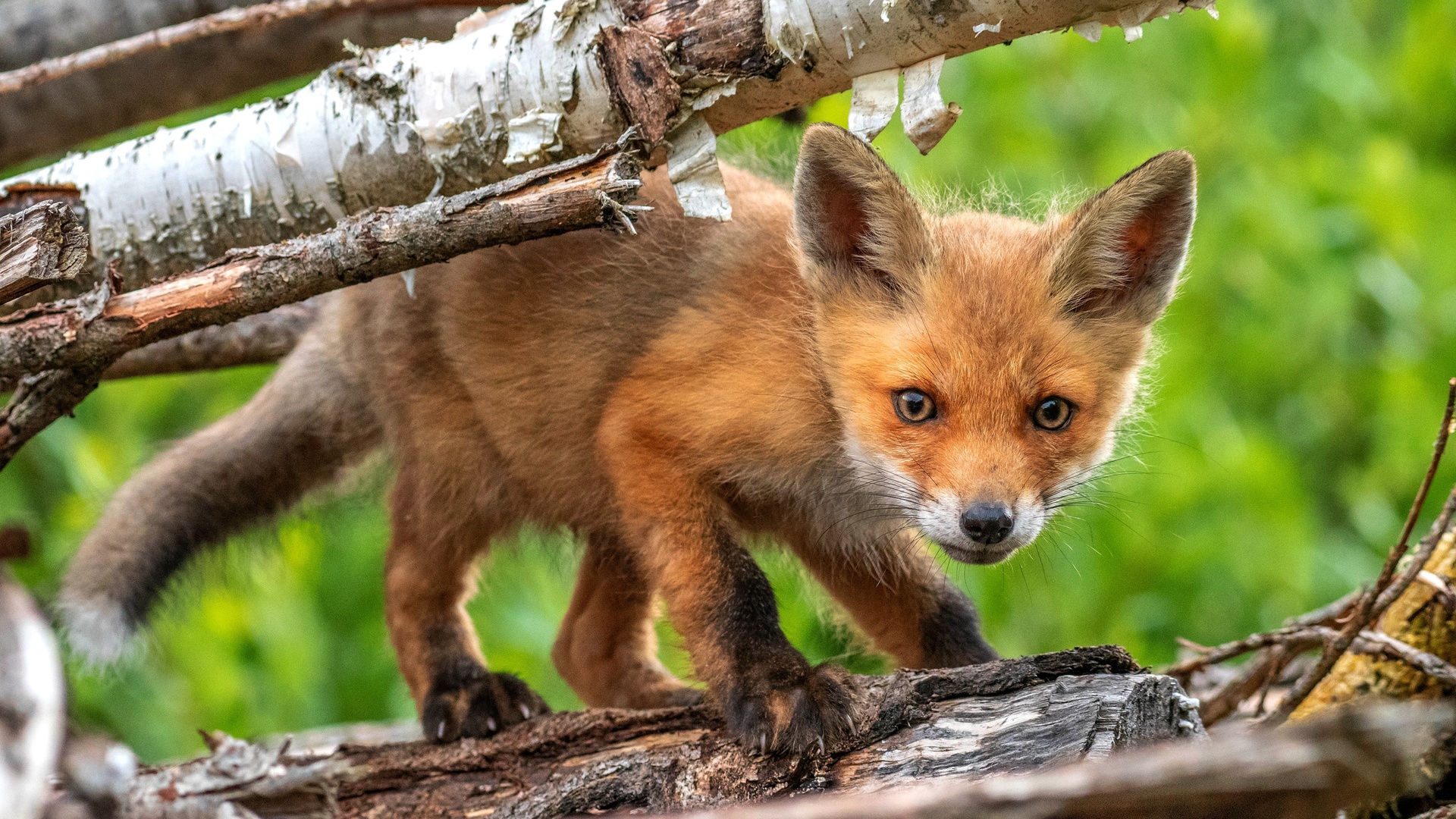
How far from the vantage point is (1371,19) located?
10461mm

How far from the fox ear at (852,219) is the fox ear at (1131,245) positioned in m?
0.43

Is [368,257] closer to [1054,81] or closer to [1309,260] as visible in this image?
[1309,260]

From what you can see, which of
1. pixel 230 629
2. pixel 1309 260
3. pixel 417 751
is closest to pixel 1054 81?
pixel 1309 260

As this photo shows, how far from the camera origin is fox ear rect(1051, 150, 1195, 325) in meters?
3.37

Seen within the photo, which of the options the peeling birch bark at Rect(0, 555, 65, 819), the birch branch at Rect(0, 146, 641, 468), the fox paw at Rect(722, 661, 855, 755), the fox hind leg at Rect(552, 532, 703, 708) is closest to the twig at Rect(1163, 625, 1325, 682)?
the fox paw at Rect(722, 661, 855, 755)

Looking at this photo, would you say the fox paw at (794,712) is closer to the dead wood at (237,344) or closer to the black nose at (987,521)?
the black nose at (987,521)

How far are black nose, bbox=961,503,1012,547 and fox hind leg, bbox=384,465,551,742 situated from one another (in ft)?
5.82

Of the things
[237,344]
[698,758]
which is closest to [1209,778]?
[698,758]

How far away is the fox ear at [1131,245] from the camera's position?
133 inches

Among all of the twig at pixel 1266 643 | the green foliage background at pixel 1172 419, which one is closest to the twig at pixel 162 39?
the green foliage background at pixel 1172 419

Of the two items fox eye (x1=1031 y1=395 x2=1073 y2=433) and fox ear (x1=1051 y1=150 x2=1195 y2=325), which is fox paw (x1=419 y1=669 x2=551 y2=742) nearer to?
fox eye (x1=1031 y1=395 x2=1073 y2=433)

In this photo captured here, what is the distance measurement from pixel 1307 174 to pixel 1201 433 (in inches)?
88.8

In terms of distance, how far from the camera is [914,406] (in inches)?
130

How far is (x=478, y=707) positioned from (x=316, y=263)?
1.70 metres
